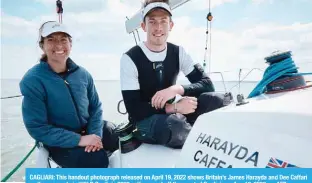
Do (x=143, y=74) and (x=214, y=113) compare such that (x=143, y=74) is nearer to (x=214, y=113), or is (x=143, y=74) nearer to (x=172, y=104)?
(x=172, y=104)

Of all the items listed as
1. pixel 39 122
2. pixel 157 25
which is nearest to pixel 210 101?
pixel 157 25

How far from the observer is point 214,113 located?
1.34 m

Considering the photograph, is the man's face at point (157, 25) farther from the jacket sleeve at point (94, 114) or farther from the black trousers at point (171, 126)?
the jacket sleeve at point (94, 114)

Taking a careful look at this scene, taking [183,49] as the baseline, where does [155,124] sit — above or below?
below

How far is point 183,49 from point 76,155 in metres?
1.18

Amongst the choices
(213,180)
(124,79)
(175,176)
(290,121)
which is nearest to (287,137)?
(290,121)

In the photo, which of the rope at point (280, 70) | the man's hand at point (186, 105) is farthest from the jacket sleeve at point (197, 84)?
the rope at point (280, 70)

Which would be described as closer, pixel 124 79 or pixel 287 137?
pixel 287 137

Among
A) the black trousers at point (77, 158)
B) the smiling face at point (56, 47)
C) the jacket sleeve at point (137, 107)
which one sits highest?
the smiling face at point (56, 47)

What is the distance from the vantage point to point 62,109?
207 centimetres

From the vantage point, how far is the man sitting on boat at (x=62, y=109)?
1964mm

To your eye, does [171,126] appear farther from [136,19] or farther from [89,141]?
[136,19]

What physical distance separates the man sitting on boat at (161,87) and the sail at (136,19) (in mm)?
1737

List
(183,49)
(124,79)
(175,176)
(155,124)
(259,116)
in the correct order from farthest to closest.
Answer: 1. (183,49)
2. (124,79)
3. (155,124)
4. (175,176)
5. (259,116)
